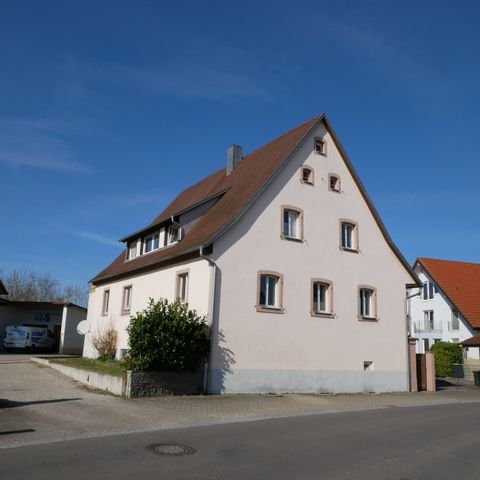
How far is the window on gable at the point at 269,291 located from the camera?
64.0ft

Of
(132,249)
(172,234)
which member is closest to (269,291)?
(172,234)

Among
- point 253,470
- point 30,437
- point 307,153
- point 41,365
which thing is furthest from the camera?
point 41,365

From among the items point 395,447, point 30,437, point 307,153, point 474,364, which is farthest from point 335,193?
point 474,364

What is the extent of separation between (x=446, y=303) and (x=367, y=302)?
24.6 m

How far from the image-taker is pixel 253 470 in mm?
7570

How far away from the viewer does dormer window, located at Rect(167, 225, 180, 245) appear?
2338 cm

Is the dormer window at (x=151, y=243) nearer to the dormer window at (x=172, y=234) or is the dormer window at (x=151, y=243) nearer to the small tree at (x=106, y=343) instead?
the dormer window at (x=172, y=234)

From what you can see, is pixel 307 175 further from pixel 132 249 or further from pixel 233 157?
pixel 132 249

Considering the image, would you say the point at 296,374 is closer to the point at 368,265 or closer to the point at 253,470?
the point at 368,265

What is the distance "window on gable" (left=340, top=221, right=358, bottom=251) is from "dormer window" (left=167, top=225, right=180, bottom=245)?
6.88 metres

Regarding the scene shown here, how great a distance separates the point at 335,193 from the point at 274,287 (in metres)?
5.30

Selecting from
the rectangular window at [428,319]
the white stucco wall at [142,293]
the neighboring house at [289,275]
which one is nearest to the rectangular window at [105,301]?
the white stucco wall at [142,293]

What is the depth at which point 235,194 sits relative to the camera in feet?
71.5

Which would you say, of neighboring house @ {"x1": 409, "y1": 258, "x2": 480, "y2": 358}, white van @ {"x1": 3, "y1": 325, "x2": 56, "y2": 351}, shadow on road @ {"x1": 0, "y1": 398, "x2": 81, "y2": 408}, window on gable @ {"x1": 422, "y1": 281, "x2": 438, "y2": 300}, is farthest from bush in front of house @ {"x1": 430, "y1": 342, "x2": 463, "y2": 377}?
white van @ {"x1": 3, "y1": 325, "x2": 56, "y2": 351}
